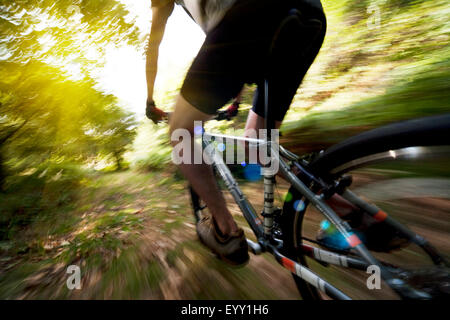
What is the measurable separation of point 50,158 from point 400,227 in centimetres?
514

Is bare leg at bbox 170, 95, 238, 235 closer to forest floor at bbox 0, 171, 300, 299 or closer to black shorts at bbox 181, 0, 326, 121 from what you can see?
black shorts at bbox 181, 0, 326, 121

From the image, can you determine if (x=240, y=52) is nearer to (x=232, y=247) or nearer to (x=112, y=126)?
(x=232, y=247)

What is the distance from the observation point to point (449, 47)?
2842mm

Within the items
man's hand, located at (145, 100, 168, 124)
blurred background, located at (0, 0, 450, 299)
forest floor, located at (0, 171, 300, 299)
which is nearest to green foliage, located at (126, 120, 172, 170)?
blurred background, located at (0, 0, 450, 299)

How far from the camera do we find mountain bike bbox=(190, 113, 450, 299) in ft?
2.96

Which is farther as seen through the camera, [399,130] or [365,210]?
[365,210]

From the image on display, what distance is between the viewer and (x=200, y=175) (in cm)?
153

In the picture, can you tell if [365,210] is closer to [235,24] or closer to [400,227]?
[400,227]

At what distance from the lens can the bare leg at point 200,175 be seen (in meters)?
1.35

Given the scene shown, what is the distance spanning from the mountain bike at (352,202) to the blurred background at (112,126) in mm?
321

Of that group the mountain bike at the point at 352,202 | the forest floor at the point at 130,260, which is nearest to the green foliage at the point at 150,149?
the forest floor at the point at 130,260

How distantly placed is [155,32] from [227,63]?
0.64 metres

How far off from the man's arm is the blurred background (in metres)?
1.66

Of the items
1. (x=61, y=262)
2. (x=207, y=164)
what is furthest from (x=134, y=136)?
(x=207, y=164)
